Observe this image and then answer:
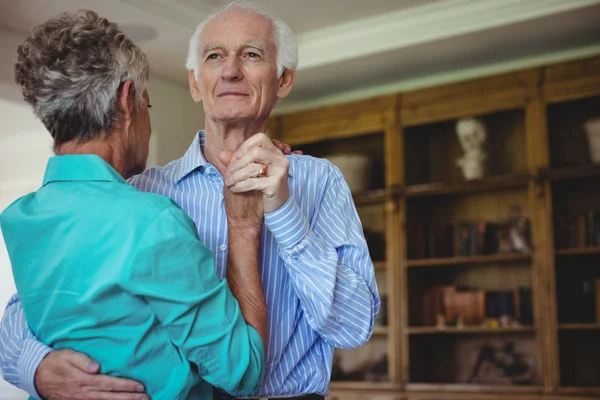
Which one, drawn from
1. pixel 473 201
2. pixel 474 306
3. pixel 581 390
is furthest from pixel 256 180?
pixel 473 201

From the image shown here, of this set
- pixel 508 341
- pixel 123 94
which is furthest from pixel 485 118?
pixel 123 94

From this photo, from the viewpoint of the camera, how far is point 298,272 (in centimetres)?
157

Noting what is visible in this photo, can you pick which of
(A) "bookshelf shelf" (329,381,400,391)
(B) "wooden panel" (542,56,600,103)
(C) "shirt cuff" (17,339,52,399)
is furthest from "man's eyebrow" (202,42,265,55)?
(A) "bookshelf shelf" (329,381,400,391)

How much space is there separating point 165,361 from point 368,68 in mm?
4394

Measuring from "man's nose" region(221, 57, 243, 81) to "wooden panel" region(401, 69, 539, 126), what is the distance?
3.45m

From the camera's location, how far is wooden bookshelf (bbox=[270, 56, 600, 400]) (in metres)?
4.84

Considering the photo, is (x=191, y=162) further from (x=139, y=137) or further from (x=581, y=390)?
(x=581, y=390)

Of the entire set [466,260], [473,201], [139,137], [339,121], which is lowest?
[139,137]

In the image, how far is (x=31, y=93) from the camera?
148 centimetres

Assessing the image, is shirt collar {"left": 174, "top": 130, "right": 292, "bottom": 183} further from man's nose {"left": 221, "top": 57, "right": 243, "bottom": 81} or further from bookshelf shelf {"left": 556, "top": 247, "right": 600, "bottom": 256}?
Answer: bookshelf shelf {"left": 556, "top": 247, "right": 600, "bottom": 256}

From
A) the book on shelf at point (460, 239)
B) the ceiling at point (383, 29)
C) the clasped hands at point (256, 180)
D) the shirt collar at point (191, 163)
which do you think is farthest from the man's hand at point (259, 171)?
the book on shelf at point (460, 239)

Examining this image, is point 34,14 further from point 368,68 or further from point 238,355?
point 238,355

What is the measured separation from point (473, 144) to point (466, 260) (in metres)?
0.77

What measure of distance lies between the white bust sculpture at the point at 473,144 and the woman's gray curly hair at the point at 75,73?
4052mm
